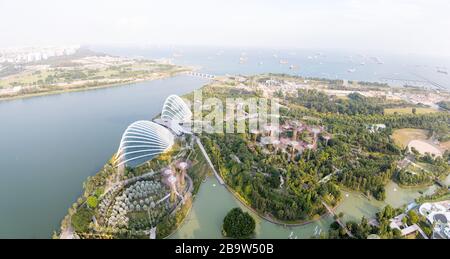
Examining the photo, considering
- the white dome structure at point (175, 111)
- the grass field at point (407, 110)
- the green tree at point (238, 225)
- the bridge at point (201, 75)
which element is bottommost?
the green tree at point (238, 225)

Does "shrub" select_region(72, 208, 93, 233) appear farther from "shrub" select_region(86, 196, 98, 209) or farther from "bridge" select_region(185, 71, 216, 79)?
"bridge" select_region(185, 71, 216, 79)

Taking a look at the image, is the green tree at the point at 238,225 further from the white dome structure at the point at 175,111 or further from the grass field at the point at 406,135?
the grass field at the point at 406,135

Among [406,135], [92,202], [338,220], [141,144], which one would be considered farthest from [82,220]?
[406,135]

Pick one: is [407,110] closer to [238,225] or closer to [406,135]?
[406,135]

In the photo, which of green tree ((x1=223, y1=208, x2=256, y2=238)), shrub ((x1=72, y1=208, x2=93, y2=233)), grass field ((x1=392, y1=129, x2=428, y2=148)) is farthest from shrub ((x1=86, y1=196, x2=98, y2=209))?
grass field ((x1=392, y1=129, x2=428, y2=148))

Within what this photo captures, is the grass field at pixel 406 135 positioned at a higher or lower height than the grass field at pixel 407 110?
lower

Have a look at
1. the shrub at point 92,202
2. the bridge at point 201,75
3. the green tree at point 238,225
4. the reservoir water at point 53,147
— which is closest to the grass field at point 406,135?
the green tree at point 238,225
